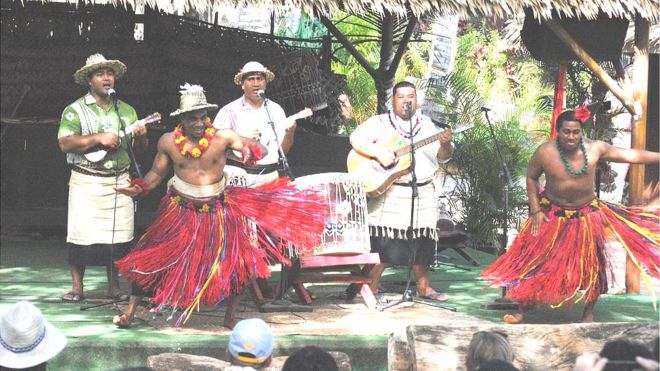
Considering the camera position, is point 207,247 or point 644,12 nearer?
point 207,247

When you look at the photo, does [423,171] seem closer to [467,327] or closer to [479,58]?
[467,327]

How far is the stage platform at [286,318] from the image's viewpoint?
22.2ft

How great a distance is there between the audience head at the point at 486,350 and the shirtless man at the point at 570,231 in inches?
105

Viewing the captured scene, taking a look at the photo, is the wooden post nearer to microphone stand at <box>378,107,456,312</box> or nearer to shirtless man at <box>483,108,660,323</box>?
shirtless man at <box>483,108,660,323</box>

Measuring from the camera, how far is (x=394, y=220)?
8445 mm

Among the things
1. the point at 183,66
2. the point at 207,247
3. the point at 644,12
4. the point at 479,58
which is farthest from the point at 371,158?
the point at 479,58

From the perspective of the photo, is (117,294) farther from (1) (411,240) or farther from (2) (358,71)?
(2) (358,71)

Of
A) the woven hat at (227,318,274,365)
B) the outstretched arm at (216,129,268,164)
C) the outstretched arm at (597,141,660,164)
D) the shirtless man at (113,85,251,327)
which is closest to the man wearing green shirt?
the shirtless man at (113,85,251,327)

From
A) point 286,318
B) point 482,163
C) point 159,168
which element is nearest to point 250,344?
point 159,168

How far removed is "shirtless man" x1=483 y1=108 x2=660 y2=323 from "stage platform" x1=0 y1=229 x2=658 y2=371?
0.36 meters

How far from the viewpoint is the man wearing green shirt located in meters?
7.95

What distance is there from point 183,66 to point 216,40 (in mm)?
556

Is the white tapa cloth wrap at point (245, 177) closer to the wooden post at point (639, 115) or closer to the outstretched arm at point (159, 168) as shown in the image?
the outstretched arm at point (159, 168)

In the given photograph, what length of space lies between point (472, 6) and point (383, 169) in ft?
4.74
